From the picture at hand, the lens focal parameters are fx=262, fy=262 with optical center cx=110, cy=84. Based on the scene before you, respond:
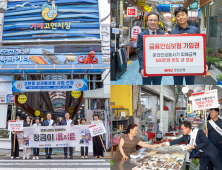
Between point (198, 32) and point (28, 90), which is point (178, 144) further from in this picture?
point (28, 90)

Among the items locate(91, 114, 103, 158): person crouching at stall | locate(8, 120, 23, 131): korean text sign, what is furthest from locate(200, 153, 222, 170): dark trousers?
locate(8, 120, 23, 131): korean text sign

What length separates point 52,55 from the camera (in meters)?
8.12

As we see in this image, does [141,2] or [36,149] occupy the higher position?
[141,2]

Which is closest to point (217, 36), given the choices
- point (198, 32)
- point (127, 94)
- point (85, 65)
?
point (198, 32)

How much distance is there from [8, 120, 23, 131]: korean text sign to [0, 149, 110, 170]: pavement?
77cm

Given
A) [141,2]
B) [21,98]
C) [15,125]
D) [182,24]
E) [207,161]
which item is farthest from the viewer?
[21,98]

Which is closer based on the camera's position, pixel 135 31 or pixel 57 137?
pixel 135 31

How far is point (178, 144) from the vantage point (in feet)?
12.4

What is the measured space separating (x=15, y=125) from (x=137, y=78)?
4.49 m

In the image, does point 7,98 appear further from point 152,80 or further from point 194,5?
point 194,5

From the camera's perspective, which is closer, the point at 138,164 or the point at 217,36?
the point at 138,164

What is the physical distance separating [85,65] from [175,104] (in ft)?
14.0

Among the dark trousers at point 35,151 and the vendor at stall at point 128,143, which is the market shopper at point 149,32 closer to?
the vendor at stall at point 128,143

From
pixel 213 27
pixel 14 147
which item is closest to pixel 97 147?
pixel 14 147
